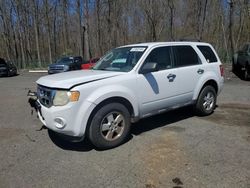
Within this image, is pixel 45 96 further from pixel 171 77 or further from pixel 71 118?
pixel 171 77

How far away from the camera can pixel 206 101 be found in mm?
6465

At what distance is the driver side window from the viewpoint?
5.31m

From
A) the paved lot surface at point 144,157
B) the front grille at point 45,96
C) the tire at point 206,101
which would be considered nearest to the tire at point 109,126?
the paved lot surface at point 144,157

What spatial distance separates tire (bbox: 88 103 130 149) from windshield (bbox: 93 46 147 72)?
83 centimetres

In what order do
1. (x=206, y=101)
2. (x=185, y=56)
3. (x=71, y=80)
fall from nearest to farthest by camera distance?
(x=71, y=80)
(x=185, y=56)
(x=206, y=101)

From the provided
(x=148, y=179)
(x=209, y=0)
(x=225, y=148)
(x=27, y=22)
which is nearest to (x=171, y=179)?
(x=148, y=179)

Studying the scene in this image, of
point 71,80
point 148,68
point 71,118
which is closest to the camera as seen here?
point 71,118

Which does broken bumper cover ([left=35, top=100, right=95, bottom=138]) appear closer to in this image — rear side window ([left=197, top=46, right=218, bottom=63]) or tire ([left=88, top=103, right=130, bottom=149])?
tire ([left=88, top=103, right=130, bottom=149])

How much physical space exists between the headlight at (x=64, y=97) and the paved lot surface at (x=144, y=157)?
0.89 m

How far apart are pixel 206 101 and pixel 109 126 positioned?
2.87 metres

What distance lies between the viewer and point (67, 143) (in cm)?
501

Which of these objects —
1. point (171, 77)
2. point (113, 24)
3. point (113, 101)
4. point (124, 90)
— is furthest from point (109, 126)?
point (113, 24)

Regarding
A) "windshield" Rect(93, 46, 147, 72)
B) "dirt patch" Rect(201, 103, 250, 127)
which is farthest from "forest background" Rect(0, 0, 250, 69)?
"windshield" Rect(93, 46, 147, 72)

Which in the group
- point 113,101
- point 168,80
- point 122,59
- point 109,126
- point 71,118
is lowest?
point 109,126
